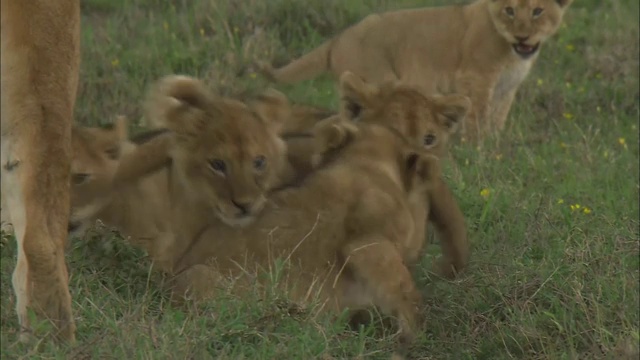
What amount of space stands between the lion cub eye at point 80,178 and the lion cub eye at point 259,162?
0.65 metres

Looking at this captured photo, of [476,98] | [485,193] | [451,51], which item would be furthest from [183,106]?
[451,51]

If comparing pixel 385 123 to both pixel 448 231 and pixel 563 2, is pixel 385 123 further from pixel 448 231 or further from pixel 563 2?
pixel 563 2

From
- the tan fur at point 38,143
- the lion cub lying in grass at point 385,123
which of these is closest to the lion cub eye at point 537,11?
the lion cub lying in grass at point 385,123

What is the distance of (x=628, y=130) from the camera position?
24.2 ft

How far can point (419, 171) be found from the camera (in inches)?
189

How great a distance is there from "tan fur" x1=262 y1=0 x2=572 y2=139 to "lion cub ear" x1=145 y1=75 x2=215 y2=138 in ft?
9.57

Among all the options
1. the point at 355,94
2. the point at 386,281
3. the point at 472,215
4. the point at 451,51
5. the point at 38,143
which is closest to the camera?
the point at 38,143

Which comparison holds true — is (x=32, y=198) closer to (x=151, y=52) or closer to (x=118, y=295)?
(x=118, y=295)

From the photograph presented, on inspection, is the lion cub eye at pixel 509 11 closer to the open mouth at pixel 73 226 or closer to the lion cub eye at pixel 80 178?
the lion cub eye at pixel 80 178

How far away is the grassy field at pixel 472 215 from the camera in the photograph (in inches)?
159

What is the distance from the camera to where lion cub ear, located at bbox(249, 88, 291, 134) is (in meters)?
5.03

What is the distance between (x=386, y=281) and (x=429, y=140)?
0.96 meters

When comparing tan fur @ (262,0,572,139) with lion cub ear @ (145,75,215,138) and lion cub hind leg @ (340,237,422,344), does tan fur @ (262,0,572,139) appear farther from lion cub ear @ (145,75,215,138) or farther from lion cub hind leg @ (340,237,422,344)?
lion cub hind leg @ (340,237,422,344)

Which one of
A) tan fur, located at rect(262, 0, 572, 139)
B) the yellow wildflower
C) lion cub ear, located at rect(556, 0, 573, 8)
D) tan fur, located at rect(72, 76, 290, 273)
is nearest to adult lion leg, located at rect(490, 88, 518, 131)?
tan fur, located at rect(262, 0, 572, 139)
